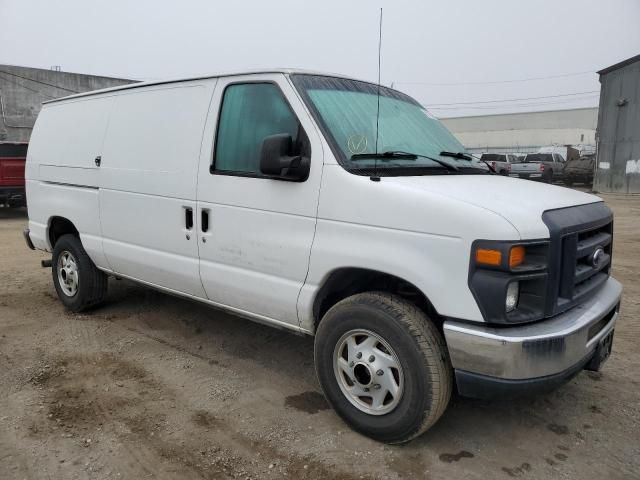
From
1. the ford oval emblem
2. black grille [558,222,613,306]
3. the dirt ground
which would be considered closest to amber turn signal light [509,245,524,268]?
black grille [558,222,613,306]

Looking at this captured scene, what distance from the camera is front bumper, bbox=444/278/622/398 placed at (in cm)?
255

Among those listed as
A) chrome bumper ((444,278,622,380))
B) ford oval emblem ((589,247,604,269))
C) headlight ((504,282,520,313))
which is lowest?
chrome bumper ((444,278,622,380))

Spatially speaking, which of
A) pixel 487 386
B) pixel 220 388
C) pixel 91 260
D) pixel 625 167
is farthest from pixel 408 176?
pixel 625 167

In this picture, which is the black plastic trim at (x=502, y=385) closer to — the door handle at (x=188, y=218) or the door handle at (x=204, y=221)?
the door handle at (x=204, y=221)

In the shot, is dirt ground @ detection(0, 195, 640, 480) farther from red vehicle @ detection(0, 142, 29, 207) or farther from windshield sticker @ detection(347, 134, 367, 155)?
red vehicle @ detection(0, 142, 29, 207)

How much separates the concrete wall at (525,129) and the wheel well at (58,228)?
5501cm

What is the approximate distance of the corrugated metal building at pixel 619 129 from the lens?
71.7ft

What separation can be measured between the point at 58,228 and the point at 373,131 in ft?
12.5

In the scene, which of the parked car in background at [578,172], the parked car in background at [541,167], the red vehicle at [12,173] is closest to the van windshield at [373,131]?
the red vehicle at [12,173]

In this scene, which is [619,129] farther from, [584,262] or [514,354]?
[514,354]

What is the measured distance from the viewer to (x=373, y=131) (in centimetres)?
344

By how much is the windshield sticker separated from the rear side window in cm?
36

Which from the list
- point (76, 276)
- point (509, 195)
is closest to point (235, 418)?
point (509, 195)

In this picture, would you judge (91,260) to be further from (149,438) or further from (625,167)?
(625,167)
